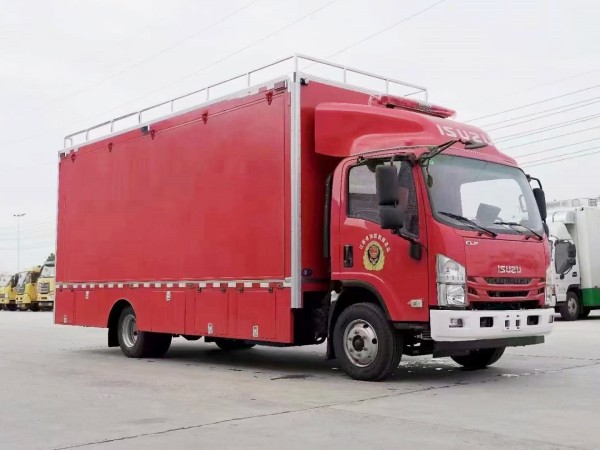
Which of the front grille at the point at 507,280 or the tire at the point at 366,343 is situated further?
the tire at the point at 366,343

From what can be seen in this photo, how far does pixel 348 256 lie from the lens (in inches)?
361

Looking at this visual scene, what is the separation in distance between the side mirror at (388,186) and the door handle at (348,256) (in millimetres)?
1001

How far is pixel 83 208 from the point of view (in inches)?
559

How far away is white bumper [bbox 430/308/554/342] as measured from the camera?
324 inches

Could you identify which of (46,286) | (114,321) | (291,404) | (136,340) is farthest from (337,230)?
(46,286)

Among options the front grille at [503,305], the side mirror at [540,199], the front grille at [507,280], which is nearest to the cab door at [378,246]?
the front grille at [503,305]

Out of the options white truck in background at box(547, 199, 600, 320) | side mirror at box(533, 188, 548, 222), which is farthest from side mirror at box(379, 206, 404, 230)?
white truck in background at box(547, 199, 600, 320)

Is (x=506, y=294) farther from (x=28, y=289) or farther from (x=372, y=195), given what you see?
(x=28, y=289)

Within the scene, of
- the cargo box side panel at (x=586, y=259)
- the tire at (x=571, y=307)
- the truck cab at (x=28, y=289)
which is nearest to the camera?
the tire at (x=571, y=307)

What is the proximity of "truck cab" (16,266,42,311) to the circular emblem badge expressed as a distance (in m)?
38.0

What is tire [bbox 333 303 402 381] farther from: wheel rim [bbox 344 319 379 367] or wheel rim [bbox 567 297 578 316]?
wheel rim [bbox 567 297 578 316]

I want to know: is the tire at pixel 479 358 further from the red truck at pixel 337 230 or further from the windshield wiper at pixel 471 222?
the windshield wiper at pixel 471 222

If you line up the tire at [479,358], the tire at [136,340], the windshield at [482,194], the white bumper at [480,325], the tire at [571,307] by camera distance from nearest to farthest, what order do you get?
the white bumper at [480,325] → the windshield at [482,194] → the tire at [479,358] → the tire at [136,340] → the tire at [571,307]

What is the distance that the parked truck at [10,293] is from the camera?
45156mm
